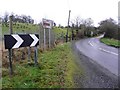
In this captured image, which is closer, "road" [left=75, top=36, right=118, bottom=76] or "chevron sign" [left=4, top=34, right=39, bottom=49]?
"chevron sign" [left=4, top=34, right=39, bottom=49]

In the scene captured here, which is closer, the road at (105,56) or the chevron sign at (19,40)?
the chevron sign at (19,40)

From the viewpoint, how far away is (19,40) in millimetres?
9078

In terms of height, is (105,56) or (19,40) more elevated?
(19,40)

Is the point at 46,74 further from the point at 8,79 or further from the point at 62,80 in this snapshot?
the point at 8,79

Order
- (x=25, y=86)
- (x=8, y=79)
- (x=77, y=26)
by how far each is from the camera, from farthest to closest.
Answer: (x=77, y=26), (x=8, y=79), (x=25, y=86)

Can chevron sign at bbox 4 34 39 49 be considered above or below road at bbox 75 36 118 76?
above

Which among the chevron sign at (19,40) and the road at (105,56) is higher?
the chevron sign at (19,40)

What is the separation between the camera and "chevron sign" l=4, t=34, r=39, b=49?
841 cm

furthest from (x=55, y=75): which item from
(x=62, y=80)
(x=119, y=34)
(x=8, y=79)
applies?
(x=119, y=34)

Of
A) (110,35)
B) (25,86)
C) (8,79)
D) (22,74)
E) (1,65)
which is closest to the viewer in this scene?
(25,86)

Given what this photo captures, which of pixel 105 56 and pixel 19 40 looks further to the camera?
pixel 105 56

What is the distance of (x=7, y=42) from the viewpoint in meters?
8.35

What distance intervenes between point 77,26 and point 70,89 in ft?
298

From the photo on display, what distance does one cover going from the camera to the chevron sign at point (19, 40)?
27.6 feet
